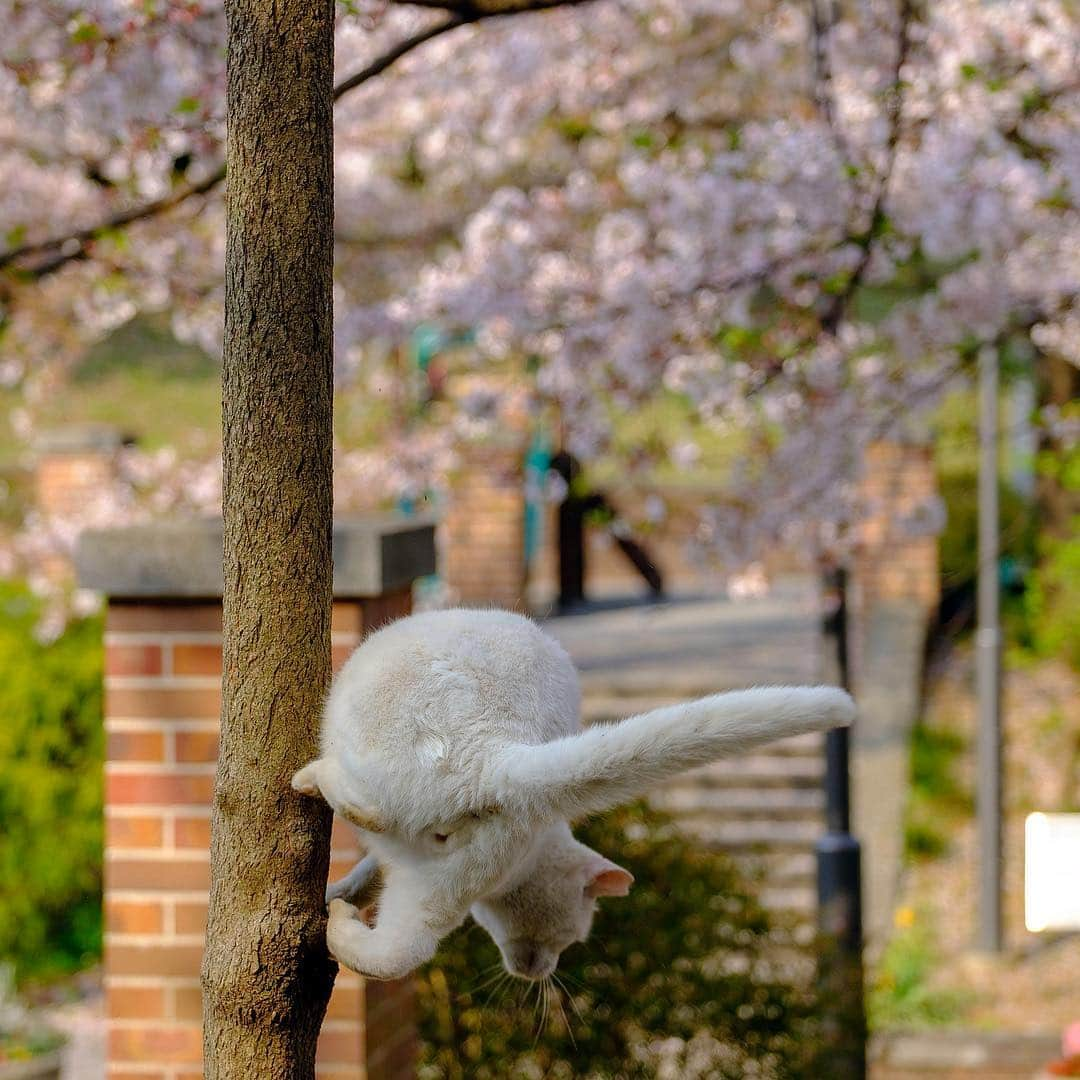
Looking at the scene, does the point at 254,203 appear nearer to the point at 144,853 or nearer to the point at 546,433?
the point at 144,853

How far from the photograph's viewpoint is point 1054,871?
383cm

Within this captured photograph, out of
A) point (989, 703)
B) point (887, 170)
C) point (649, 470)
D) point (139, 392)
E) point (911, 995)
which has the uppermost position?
point (139, 392)

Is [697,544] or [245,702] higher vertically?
[697,544]

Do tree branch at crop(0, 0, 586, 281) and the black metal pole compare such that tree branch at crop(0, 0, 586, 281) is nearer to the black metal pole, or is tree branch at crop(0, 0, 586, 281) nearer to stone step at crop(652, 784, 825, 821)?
the black metal pole

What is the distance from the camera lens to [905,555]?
377 inches

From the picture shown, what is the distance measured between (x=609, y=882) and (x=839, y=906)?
3.43 meters

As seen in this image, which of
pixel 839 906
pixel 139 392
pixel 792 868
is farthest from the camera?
pixel 139 392

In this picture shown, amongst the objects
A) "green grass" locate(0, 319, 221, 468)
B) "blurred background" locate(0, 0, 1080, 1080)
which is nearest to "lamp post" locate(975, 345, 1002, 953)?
"blurred background" locate(0, 0, 1080, 1080)

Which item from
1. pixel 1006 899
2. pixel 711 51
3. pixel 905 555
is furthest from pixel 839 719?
pixel 905 555

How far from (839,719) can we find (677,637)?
8.91 m

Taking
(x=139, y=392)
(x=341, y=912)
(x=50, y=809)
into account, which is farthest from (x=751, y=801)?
(x=139, y=392)

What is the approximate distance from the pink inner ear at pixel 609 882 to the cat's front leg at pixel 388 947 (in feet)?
0.63

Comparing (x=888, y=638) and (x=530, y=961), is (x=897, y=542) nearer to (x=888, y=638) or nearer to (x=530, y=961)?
(x=888, y=638)

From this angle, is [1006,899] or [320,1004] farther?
[1006,899]
